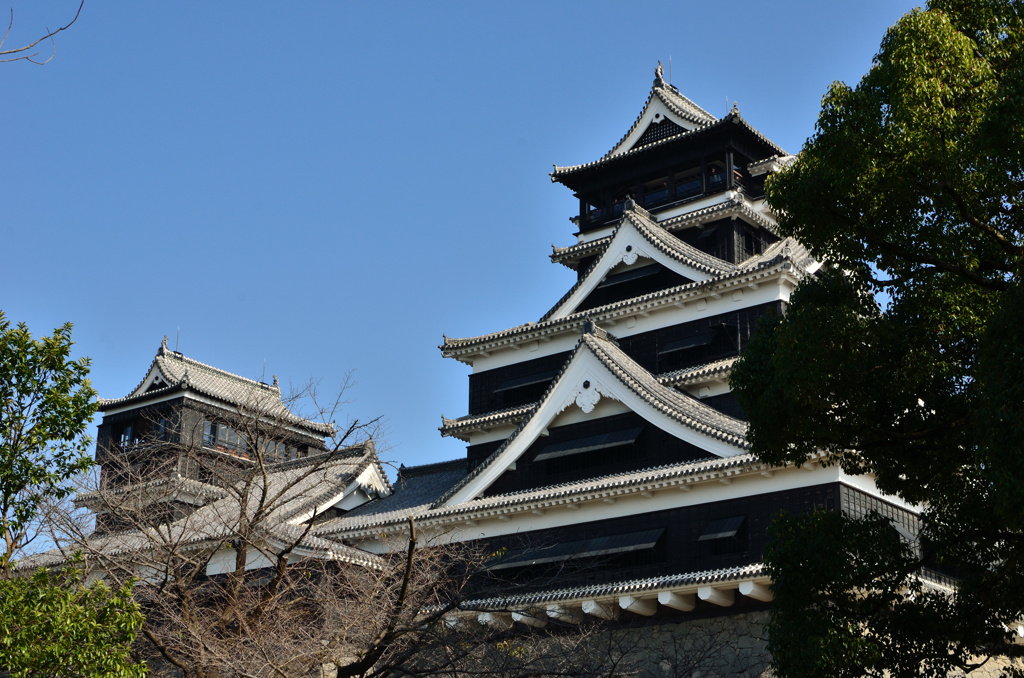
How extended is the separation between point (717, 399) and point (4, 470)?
1454cm

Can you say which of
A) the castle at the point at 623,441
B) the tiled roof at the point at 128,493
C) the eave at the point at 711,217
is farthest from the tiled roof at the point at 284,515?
the eave at the point at 711,217

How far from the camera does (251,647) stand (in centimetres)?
1306

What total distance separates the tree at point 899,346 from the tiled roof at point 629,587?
570 cm

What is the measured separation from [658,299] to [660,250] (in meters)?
1.48

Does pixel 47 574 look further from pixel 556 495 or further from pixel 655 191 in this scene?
pixel 655 191

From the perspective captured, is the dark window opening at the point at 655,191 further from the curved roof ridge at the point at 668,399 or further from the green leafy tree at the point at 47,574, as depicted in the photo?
the green leafy tree at the point at 47,574

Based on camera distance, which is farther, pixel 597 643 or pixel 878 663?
pixel 597 643

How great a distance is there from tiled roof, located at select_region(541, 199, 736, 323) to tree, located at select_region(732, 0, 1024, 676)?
11.7 m

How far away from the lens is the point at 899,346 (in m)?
10.0

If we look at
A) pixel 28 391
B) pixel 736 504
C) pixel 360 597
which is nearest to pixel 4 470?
pixel 28 391

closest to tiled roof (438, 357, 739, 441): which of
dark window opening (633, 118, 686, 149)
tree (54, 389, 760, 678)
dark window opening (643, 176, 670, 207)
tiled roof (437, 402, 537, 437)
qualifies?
tiled roof (437, 402, 537, 437)

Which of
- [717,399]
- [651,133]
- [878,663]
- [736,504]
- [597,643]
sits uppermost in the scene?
[651,133]

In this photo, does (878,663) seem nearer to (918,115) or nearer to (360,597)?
(918,115)

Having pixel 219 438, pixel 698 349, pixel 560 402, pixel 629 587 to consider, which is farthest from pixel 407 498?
pixel 219 438
